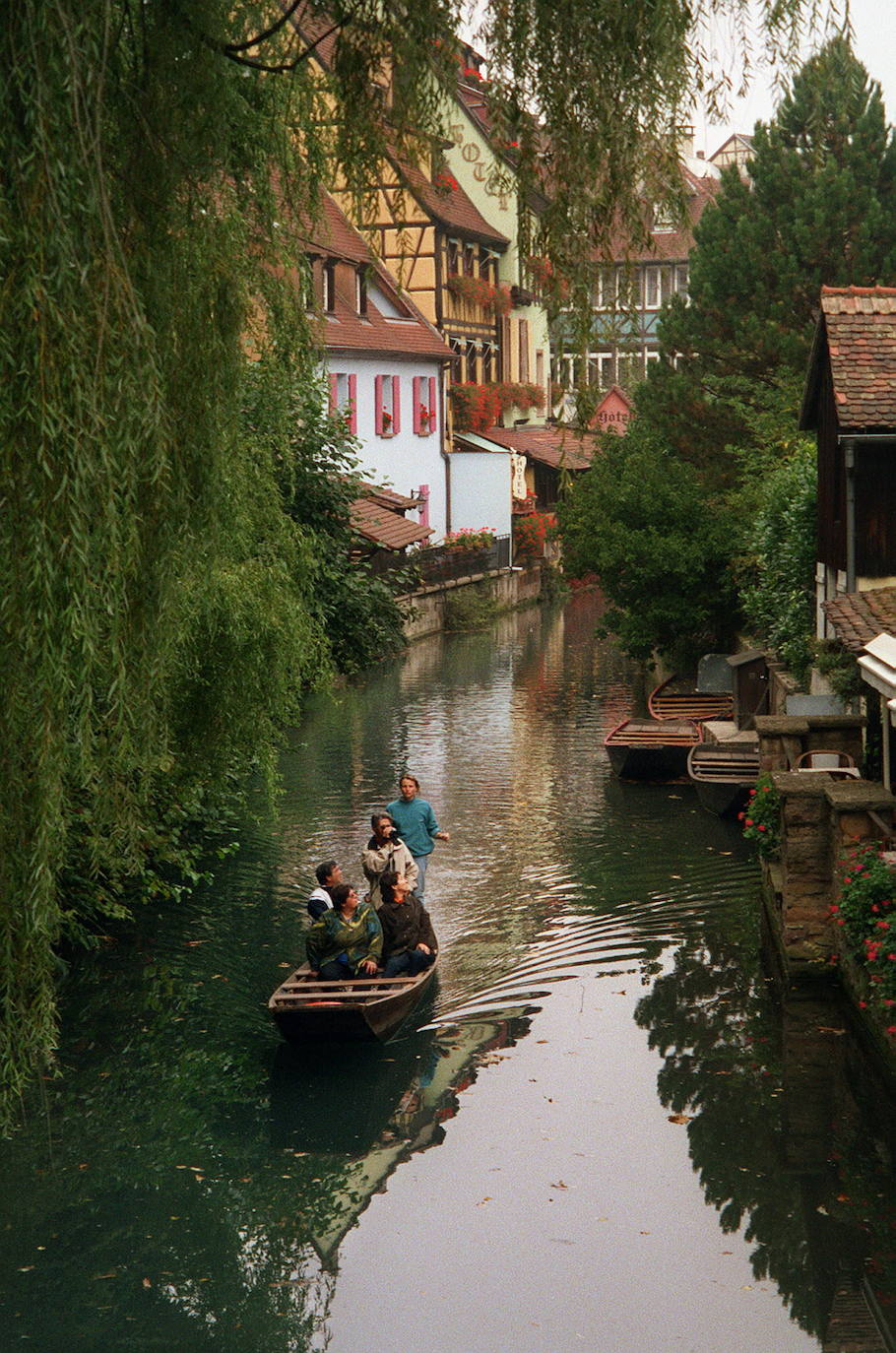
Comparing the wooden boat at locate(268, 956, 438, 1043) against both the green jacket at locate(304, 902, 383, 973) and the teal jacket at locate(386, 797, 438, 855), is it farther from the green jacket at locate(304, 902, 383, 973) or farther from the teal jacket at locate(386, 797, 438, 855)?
the teal jacket at locate(386, 797, 438, 855)

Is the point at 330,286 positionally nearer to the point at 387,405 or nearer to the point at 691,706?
the point at 387,405

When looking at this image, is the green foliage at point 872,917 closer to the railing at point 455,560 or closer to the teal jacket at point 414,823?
the teal jacket at point 414,823

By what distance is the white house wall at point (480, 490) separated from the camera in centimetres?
5203

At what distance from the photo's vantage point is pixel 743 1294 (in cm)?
888

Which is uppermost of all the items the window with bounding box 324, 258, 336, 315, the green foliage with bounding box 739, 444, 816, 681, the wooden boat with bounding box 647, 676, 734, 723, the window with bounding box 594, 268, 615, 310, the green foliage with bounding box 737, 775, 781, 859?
the window with bounding box 324, 258, 336, 315

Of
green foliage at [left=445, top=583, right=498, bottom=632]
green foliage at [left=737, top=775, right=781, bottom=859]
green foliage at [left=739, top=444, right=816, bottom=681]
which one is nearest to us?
green foliage at [left=737, top=775, right=781, bottom=859]

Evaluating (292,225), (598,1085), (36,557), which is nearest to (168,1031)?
(598,1085)

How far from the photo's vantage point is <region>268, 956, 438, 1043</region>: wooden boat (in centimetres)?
1228

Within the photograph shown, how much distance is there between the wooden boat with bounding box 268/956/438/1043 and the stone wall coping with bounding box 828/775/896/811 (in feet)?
12.6

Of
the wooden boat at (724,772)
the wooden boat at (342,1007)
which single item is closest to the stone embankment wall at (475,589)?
the wooden boat at (724,772)

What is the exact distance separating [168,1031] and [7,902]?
829 cm

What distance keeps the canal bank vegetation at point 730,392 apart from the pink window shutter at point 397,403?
1303cm

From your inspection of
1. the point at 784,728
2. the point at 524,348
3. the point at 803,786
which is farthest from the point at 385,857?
the point at 524,348

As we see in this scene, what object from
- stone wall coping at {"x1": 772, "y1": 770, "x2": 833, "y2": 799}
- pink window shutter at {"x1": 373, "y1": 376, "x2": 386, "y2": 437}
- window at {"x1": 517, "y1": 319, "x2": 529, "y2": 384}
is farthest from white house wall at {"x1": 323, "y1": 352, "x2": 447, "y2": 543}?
stone wall coping at {"x1": 772, "y1": 770, "x2": 833, "y2": 799}
